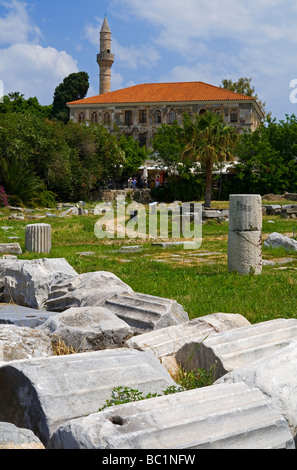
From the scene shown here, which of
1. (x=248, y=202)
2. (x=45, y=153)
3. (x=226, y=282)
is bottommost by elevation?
(x=226, y=282)

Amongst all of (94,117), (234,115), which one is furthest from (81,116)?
(234,115)

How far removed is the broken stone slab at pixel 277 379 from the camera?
3475mm

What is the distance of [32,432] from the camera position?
3.18m

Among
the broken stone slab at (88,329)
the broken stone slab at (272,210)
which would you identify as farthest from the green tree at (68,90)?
the broken stone slab at (88,329)

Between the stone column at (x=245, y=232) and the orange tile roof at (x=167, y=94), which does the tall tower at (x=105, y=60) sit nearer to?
the orange tile roof at (x=167, y=94)

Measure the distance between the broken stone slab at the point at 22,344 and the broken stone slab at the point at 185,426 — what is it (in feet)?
4.46

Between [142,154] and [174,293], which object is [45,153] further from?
[174,293]

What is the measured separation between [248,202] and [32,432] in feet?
22.9

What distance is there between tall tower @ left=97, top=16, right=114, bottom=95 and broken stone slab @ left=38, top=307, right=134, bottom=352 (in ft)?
204

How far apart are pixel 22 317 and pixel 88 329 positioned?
109 centimetres

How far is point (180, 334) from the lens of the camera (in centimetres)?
500

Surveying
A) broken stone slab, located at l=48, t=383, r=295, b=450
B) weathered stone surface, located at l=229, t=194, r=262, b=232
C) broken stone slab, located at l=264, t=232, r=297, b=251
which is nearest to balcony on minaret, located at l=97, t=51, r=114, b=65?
broken stone slab, located at l=264, t=232, r=297, b=251
